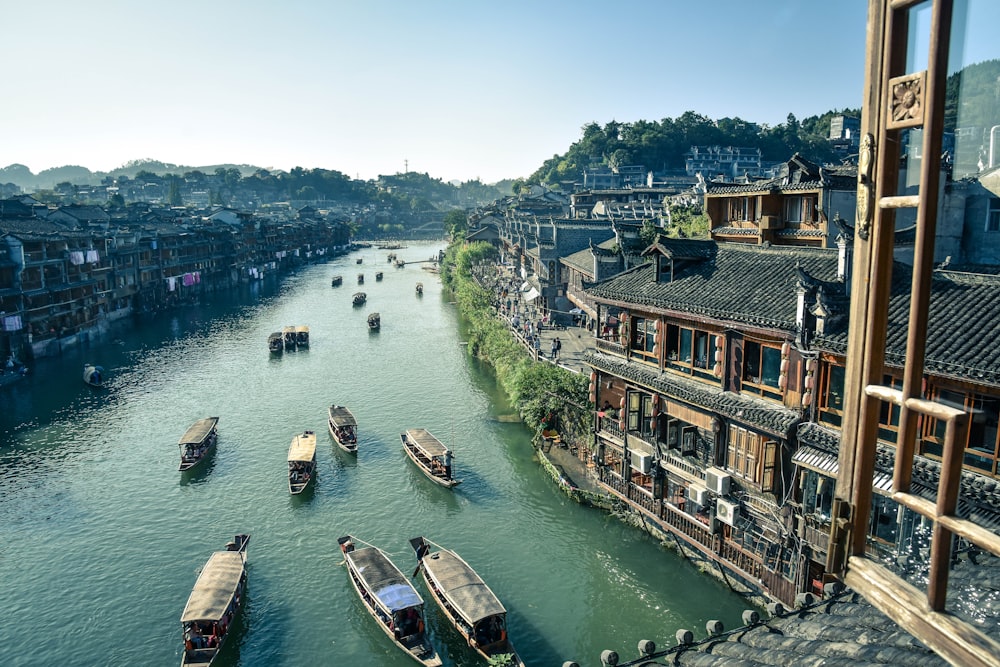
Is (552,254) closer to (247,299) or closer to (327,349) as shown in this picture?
(327,349)

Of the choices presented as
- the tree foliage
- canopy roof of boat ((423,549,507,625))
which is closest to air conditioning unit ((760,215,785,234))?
canopy roof of boat ((423,549,507,625))

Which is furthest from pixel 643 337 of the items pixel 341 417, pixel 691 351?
pixel 341 417

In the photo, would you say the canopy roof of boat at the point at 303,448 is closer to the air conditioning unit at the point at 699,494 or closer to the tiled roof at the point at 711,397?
the tiled roof at the point at 711,397

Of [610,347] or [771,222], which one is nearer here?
[610,347]

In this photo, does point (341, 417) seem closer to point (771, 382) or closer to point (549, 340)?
point (549, 340)

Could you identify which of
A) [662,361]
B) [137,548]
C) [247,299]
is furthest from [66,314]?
[662,361]

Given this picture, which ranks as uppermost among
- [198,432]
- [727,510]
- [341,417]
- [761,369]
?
[761,369]
